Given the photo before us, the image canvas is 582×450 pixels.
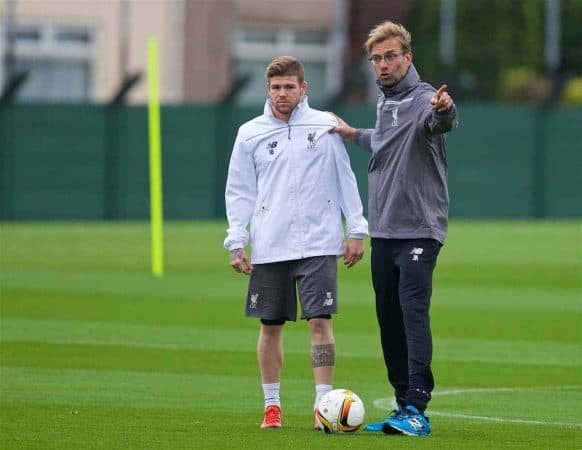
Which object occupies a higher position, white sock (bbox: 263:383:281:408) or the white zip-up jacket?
the white zip-up jacket

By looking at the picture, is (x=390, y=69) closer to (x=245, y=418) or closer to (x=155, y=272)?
(x=245, y=418)

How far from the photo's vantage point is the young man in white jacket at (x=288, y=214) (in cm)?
911

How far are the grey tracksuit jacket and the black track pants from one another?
92mm

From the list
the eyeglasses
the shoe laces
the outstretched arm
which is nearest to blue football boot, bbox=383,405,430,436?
the shoe laces

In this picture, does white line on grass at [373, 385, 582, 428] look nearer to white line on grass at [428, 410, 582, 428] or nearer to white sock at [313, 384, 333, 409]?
white line on grass at [428, 410, 582, 428]

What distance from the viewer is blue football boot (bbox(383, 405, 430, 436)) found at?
8781mm

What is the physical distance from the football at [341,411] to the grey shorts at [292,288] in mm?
464

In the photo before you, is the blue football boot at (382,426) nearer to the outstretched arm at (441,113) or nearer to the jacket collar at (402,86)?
the outstretched arm at (441,113)

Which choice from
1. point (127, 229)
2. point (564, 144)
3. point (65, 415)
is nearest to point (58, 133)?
point (127, 229)

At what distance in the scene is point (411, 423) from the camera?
879 centimetres

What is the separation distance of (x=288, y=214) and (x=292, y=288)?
1.30ft

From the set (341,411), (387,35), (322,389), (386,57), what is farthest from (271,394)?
(387,35)

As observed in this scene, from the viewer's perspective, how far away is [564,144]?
34781mm

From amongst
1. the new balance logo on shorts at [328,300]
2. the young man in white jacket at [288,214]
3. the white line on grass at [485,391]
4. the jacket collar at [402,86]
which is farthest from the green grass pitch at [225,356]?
the jacket collar at [402,86]
